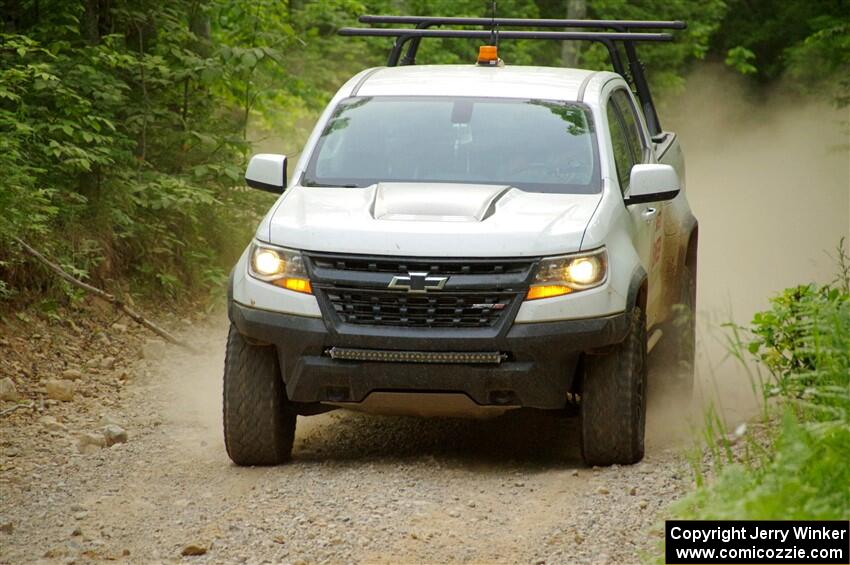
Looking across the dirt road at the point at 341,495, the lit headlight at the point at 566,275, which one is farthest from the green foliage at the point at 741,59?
the lit headlight at the point at 566,275

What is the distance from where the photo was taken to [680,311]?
931cm

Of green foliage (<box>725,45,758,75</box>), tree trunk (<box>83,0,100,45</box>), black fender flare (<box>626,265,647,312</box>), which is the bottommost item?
green foliage (<box>725,45,758,75</box>)

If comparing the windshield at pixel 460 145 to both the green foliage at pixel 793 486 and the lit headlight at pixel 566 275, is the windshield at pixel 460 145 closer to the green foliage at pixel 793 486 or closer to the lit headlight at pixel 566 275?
the lit headlight at pixel 566 275

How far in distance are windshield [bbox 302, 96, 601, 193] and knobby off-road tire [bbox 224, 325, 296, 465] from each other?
1078 millimetres

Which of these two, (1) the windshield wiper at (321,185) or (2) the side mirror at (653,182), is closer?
(2) the side mirror at (653,182)

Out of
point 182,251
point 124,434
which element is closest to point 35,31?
point 182,251

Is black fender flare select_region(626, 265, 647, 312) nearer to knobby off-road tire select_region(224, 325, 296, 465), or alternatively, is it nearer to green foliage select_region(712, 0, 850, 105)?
knobby off-road tire select_region(224, 325, 296, 465)

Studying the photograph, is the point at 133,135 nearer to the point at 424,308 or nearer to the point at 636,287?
the point at 424,308

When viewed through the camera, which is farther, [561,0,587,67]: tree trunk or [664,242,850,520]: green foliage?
[561,0,587,67]: tree trunk

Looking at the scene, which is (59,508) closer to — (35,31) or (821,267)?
(35,31)

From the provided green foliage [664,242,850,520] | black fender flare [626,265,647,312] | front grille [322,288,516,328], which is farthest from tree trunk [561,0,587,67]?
green foliage [664,242,850,520]

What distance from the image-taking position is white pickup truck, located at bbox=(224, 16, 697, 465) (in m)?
6.71

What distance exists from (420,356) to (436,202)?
82 centimetres

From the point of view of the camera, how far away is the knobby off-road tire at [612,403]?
22.7ft
